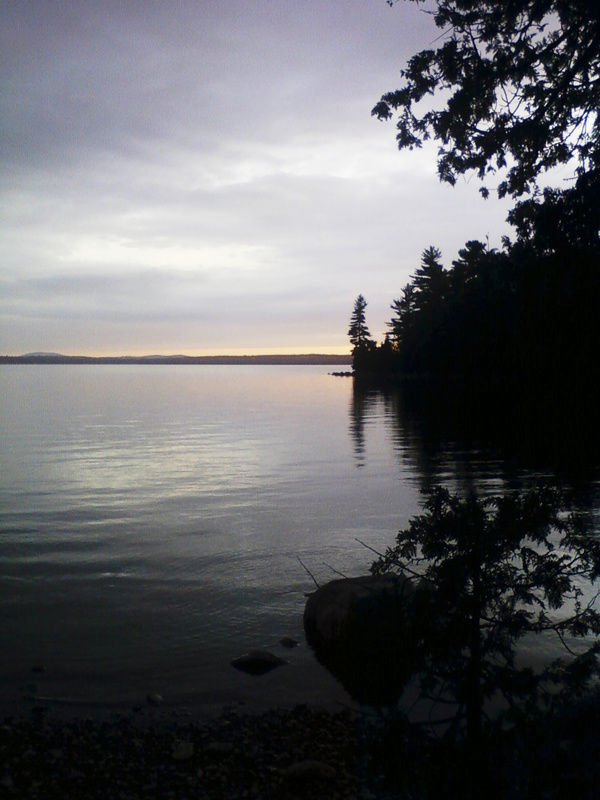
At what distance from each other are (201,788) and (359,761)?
4.21ft

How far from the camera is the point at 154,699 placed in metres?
7.41

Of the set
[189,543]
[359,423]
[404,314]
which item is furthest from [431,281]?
[189,543]

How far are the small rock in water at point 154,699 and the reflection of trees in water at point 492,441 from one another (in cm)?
644

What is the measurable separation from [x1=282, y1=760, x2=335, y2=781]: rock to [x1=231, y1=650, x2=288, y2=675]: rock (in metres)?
2.48

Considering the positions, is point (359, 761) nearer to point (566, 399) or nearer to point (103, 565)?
point (566, 399)

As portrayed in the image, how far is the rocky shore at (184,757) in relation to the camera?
5.45 m

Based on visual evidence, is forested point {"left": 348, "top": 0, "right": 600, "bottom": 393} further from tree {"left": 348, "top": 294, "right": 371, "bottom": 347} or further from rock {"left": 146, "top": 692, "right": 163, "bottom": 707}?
tree {"left": 348, "top": 294, "right": 371, "bottom": 347}

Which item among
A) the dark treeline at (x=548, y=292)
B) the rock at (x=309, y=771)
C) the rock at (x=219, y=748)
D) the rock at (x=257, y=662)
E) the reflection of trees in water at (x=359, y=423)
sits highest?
the dark treeline at (x=548, y=292)

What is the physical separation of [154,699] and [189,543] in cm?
725

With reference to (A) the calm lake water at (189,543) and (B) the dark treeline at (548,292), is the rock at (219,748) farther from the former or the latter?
(B) the dark treeline at (548,292)

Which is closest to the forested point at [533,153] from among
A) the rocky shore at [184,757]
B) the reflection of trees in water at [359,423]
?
the rocky shore at [184,757]

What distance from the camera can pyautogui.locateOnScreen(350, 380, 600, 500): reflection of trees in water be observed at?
22078 millimetres

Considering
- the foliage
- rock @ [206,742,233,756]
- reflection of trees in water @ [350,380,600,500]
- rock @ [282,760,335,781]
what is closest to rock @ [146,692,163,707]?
rock @ [206,742,233,756]

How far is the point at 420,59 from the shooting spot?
29.6ft
